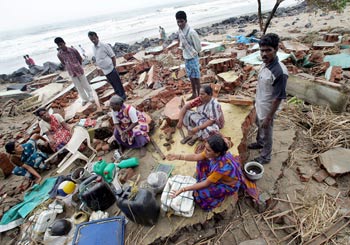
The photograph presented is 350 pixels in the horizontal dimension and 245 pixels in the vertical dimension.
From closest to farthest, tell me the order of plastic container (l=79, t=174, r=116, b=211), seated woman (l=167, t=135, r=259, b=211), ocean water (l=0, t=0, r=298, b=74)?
seated woman (l=167, t=135, r=259, b=211)
plastic container (l=79, t=174, r=116, b=211)
ocean water (l=0, t=0, r=298, b=74)

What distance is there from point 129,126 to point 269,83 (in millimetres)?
2390

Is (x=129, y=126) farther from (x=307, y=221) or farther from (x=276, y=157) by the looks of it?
(x=307, y=221)

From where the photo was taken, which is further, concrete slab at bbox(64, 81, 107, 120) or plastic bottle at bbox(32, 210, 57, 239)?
concrete slab at bbox(64, 81, 107, 120)

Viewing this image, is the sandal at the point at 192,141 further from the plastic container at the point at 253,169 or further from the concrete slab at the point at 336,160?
the concrete slab at the point at 336,160

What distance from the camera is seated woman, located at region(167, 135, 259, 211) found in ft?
6.35

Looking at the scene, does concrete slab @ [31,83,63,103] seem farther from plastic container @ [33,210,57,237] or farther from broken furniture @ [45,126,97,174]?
plastic container @ [33,210,57,237]

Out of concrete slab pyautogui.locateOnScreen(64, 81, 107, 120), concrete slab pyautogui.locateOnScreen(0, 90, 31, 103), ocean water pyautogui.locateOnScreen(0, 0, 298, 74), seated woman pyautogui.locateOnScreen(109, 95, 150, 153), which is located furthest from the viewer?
ocean water pyautogui.locateOnScreen(0, 0, 298, 74)

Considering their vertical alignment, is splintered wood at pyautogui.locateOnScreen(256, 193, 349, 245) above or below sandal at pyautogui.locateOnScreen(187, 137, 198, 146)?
below

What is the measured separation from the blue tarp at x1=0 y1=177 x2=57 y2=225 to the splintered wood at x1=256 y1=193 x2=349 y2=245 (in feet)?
11.4

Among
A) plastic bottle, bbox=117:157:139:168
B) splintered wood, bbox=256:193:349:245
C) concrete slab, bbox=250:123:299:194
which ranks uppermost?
plastic bottle, bbox=117:157:139:168

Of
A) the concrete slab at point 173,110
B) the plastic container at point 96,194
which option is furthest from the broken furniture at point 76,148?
the concrete slab at point 173,110

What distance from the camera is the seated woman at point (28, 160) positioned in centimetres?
372

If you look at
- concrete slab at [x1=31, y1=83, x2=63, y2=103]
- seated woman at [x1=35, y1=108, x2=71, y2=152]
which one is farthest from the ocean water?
seated woman at [x1=35, y1=108, x2=71, y2=152]

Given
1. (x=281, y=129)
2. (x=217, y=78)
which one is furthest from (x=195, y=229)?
(x=217, y=78)
